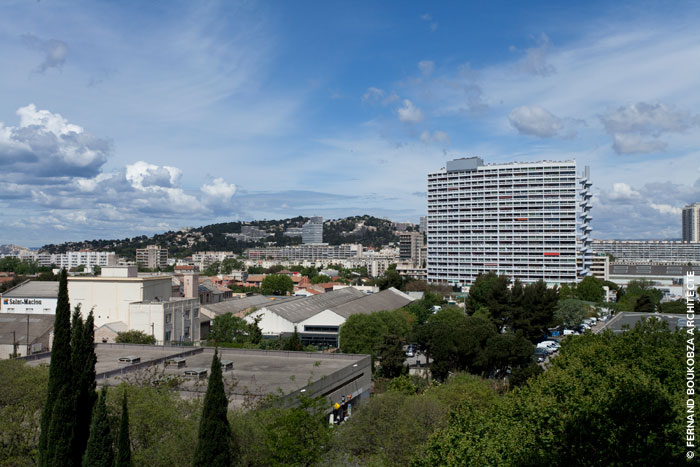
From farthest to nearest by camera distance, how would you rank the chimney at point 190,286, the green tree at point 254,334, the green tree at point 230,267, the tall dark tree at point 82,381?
the green tree at point 230,267 → the chimney at point 190,286 → the green tree at point 254,334 → the tall dark tree at point 82,381

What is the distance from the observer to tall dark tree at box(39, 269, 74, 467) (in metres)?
14.1

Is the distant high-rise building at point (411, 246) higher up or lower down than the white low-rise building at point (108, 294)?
higher up

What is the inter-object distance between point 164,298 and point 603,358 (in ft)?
120

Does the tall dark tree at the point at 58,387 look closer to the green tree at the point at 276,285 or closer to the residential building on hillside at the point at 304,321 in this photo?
the residential building on hillside at the point at 304,321

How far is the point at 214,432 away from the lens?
1288 centimetres

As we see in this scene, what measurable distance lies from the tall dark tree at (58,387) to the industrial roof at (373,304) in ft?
97.7

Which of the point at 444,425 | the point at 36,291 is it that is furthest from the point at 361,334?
the point at 36,291

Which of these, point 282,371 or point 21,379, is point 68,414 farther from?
point 282,371

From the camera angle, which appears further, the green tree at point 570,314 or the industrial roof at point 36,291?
the green tree at point 570,314

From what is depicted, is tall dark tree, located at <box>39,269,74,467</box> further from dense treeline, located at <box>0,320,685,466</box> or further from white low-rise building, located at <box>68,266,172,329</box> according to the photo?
white low-rise building, located at <box>68,266,172,329</box>

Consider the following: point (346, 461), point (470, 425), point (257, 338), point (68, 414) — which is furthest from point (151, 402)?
point (257, 338)

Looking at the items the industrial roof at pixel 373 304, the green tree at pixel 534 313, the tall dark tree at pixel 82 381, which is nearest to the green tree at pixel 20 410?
the tall dark tree at pixel 82 381

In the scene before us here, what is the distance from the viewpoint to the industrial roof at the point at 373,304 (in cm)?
4641

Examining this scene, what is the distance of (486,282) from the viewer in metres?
64.1
